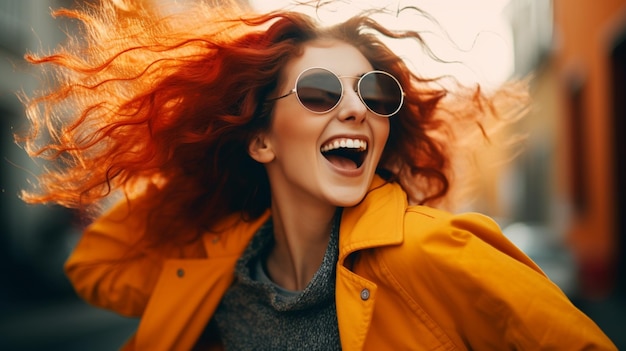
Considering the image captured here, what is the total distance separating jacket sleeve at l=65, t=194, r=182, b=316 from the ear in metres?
0.68

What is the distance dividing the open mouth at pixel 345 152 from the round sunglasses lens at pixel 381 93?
0.47 feet

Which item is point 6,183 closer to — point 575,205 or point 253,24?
point 253,24

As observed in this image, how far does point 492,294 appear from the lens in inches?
64.6

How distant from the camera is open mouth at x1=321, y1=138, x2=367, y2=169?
210 cm

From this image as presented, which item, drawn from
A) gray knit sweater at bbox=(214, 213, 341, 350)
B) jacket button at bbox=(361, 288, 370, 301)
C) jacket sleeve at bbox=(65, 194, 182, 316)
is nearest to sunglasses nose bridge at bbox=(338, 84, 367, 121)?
gray knit sweater at bbox=(214, 213, 341, 350)

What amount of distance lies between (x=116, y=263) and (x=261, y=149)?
3.08 feet

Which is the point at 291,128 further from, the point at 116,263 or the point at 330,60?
the point at 116,263

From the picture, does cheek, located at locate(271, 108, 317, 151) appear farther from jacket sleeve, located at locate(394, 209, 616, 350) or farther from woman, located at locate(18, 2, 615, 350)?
jacket sleeve, located at locate(394, 209, 616, 350)

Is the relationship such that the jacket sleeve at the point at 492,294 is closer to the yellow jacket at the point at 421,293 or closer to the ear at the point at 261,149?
the yellow jacket at the point at 421,293

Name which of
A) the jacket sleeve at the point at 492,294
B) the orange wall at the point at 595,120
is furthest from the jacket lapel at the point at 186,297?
the orange wall at the point at 595,120

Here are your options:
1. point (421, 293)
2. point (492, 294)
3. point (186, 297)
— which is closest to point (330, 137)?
point (421, 293)

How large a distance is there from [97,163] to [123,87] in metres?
0.34

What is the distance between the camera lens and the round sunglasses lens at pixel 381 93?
2.12 metres

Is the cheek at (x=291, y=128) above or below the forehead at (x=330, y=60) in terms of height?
below
